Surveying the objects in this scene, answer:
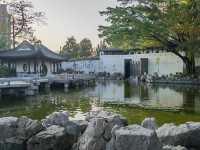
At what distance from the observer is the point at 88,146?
8516 mm

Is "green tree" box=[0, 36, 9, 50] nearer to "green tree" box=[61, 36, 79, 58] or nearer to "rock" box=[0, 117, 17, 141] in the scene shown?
"green tree" box=[61, 36, 79, 58]

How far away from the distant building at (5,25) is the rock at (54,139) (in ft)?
124

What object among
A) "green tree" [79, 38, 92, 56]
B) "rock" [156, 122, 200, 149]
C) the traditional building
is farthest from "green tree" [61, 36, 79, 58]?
"rock" [156, 122, 200, 149]

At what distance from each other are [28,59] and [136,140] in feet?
104

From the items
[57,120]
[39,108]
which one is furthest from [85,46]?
[57,120]

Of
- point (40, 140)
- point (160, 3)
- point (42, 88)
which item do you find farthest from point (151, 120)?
point (160, 3)

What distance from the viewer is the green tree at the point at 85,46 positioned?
69.8 metres

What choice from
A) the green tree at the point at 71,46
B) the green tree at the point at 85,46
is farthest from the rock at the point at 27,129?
the green tree at the point at 85,46

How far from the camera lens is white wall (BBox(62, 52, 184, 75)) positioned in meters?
45.3

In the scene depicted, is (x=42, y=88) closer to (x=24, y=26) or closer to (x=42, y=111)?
(x=42, y=111)

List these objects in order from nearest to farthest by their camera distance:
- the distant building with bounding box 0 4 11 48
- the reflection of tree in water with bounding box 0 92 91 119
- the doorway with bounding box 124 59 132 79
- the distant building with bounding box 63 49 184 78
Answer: the reflection of tree in water with bounding box 0 92 91 119, the distant building with bounding box 63 49 184 78, the distant building with bounding box 0 4 11 48, the doorway with bounding box 124 59 132 79

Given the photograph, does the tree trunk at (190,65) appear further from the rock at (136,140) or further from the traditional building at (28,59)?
the rock at (136,140)

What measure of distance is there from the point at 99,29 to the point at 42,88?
366 inches

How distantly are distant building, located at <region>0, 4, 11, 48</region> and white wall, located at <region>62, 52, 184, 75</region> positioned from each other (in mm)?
11717
